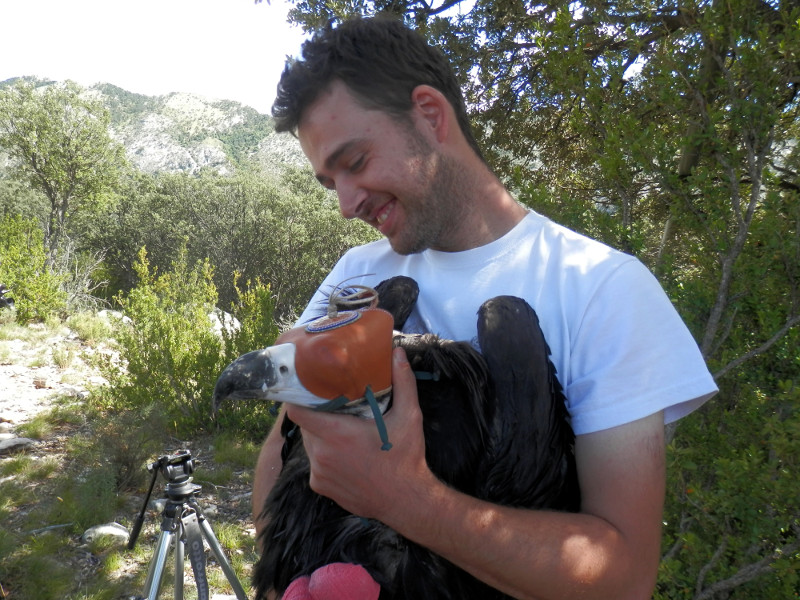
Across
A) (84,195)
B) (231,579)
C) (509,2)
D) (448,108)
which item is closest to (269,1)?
(509,2)

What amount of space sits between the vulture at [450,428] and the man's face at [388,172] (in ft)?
Answer: 1.12

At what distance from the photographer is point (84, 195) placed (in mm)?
19781

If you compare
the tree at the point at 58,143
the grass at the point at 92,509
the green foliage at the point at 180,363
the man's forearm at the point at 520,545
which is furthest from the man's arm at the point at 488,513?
the tree at the point at 58,143

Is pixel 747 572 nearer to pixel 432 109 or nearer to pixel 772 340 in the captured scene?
pixel 772 340

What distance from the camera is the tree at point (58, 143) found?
58.1 ft

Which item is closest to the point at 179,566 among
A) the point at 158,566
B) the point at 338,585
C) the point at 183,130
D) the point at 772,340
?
the point at 158,566

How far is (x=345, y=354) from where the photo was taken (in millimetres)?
1121

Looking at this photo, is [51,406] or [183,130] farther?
[183,130]

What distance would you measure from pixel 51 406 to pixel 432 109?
845cm

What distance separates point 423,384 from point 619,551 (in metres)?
0.55

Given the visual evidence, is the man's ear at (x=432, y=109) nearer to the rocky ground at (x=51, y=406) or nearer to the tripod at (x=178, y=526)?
the tripod at (x=178, y=526)

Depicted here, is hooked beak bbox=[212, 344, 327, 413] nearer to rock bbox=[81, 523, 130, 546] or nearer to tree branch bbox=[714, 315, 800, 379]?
tree branch bbox=[714, 315, 800, 379]

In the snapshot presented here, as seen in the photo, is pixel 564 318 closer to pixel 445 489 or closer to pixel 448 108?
pixel 445 489

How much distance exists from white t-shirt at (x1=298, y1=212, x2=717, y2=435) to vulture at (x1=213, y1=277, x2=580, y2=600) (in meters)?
0.11
